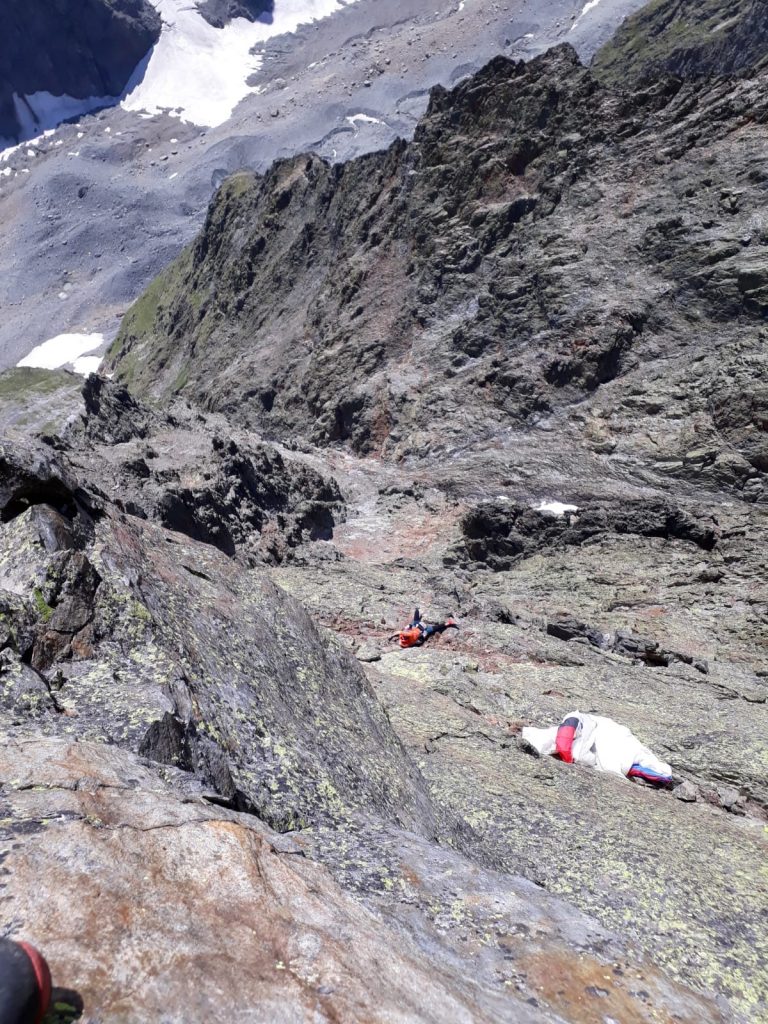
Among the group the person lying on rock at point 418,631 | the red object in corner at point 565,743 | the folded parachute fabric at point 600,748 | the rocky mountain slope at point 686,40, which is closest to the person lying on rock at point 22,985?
the folded parachute fabric at point 600,748

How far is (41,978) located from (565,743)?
848cm

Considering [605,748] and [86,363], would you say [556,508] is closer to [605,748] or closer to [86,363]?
[605,748]

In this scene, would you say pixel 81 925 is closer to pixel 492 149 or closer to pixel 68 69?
pixel 492 149

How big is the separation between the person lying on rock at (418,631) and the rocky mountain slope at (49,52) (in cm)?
22025

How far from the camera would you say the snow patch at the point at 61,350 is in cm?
10494

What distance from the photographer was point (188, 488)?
2905cm

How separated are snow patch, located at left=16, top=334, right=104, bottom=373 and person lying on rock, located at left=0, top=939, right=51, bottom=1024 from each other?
11218 cm

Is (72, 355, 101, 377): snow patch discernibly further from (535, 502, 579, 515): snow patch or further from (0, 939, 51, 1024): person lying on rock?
(0, 939, 51, 1024): person lying on rock

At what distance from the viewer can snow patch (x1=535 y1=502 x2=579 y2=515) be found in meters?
29.0

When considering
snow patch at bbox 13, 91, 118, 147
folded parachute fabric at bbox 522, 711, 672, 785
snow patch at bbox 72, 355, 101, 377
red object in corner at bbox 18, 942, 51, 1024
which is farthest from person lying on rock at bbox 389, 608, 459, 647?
snow patch at bbox 13, 91, 118, 147

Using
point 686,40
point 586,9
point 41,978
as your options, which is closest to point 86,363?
point 686,40

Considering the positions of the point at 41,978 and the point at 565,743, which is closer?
the point at 41,978

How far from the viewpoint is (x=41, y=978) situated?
226cm

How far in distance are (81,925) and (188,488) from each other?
27.1m
